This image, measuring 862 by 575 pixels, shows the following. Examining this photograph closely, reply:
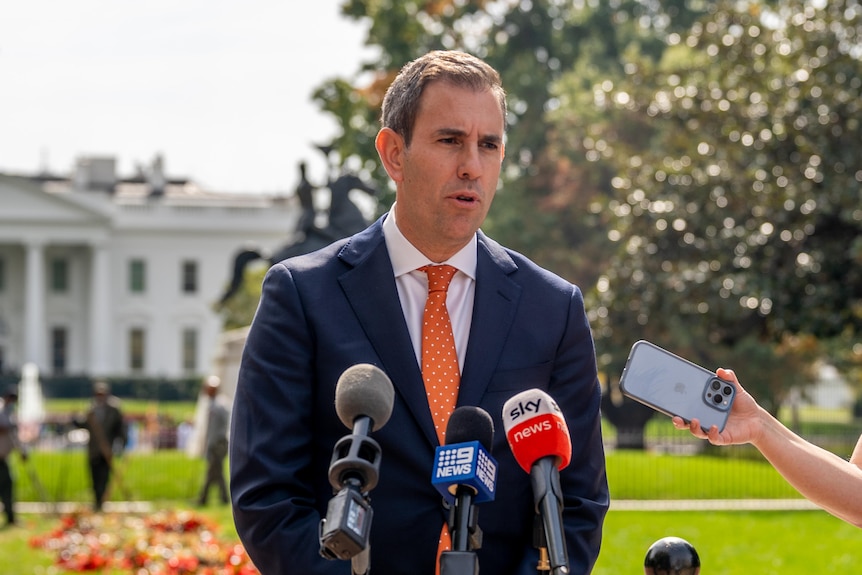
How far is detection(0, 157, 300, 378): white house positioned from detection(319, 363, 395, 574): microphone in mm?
87366

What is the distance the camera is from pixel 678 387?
2.89 metres

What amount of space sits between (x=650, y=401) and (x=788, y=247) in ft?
56.3

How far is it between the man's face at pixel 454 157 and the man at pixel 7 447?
1519 centimetres

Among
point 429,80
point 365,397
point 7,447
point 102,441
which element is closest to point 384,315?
point 429,80

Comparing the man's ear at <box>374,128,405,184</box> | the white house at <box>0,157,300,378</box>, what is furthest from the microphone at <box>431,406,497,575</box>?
the white house at <box>0,157,300,378</box>

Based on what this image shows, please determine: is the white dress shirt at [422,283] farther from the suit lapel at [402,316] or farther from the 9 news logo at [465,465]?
the 9 news logo at [465,465]

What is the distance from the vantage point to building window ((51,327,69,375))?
91125mm

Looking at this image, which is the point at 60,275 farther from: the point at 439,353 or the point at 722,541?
the point at 439,353

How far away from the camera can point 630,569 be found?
38.6 feet

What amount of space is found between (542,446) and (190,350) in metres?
92.6

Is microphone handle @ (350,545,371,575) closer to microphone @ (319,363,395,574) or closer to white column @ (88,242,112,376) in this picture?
microphone @ (319,363,395,574)

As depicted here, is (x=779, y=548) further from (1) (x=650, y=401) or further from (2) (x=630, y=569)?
(1) (x=650, y=401)

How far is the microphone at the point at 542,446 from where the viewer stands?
233 cm

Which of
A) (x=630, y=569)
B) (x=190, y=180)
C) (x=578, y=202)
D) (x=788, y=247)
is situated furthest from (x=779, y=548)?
(x=190, y=180)
